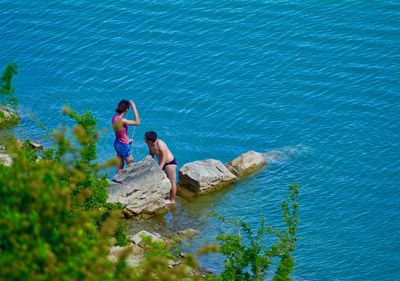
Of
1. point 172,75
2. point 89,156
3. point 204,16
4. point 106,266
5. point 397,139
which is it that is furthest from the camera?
point 204,16

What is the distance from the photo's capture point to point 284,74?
2884 cm

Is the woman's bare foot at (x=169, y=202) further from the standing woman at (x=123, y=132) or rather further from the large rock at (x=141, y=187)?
the standing woman at (x=123, y=132)

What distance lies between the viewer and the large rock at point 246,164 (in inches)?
957

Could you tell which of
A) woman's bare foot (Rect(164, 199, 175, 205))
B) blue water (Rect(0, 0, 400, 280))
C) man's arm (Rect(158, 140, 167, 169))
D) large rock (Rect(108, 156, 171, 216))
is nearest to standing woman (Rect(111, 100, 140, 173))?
large rock (Rect(108, 156, 171, 216))

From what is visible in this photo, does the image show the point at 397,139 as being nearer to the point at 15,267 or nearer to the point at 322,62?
the point at 322,62

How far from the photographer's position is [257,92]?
28219mm

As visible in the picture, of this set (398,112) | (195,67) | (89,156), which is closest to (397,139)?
(398,112)

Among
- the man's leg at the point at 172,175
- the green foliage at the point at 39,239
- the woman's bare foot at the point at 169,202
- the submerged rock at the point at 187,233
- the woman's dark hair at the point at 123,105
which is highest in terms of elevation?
the green foliage at the point at 39,239

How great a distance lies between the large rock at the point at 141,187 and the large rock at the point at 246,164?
2.26 meters

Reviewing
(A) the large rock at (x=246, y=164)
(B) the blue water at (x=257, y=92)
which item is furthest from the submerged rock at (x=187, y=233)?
(A) the large rock at (x=246, y=164)

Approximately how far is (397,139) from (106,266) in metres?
16.4

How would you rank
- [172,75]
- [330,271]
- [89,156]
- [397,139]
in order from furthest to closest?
[172,75], [397,139], [330,271], [89,156]

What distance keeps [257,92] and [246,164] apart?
446cm

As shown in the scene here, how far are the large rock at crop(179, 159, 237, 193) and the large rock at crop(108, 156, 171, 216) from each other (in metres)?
0.94
